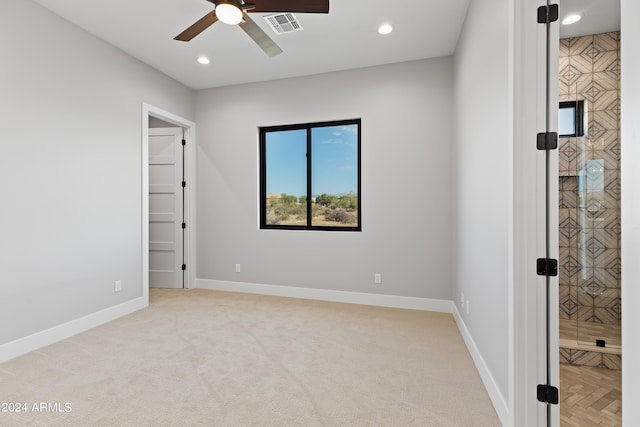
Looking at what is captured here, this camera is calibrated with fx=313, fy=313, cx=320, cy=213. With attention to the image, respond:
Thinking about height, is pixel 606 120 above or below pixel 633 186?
above

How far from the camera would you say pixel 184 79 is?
14.2 ft

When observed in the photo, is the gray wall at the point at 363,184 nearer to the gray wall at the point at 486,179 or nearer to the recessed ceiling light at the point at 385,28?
the gray wall at the point at 486,179

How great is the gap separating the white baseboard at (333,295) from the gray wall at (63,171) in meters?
1.17

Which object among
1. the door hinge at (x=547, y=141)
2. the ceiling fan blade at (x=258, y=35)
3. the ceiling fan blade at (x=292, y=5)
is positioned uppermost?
the ceiling fan blade at (x=258, y=35)

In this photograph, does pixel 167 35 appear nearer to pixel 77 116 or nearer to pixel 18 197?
pixel 77 116

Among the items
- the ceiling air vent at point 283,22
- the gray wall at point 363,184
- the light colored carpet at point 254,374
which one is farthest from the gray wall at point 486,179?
the ceiling air vent at point 283,22

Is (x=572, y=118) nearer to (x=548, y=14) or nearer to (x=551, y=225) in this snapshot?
(x=548, y=14)

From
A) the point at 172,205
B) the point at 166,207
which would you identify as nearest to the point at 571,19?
the point at 172,205

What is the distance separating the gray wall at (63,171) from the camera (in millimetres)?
2561

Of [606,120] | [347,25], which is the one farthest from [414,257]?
[347,25]

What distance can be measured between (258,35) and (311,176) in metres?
2.11

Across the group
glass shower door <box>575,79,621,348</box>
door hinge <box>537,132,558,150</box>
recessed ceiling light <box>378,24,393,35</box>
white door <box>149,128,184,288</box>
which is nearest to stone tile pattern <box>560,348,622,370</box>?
glass shower door <box>575,79,621,348</box>

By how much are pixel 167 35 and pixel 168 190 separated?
87.2 inches

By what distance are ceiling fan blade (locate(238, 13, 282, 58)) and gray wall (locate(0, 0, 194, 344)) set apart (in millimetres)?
1908
